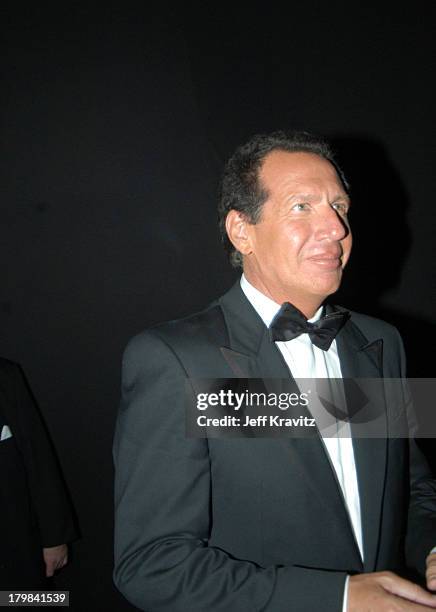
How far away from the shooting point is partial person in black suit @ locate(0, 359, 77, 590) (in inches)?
87.3

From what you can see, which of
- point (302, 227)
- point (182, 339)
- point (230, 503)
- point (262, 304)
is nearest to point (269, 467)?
point (230, 503)

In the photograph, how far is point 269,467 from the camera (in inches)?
46.9

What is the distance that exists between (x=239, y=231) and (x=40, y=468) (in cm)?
150

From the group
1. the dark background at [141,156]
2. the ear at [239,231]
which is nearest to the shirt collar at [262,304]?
the ear at [239,231]

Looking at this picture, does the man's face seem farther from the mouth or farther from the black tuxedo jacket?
the black tuxedo jacket

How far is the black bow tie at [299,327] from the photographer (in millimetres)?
1386

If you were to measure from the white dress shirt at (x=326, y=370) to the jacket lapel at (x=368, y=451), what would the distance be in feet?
0.10

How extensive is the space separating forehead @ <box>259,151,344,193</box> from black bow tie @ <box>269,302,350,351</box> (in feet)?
1.12

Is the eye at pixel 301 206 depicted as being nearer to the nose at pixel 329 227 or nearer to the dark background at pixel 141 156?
the nose at pixel 329 227

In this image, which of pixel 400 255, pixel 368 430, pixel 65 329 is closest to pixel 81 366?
pixel 65 329

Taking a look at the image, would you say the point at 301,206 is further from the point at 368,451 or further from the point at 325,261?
the point at 368,451

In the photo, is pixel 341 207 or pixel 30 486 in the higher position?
pixel 341 207

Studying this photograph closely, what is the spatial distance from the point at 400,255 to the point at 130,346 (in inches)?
66.4

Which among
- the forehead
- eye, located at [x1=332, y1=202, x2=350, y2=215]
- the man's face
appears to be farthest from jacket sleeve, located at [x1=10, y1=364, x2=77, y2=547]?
eye, located at [x1=332, y1=202, x2=350, y2=215]
